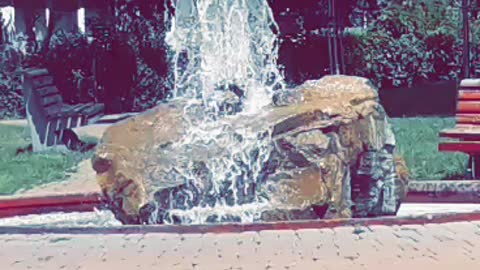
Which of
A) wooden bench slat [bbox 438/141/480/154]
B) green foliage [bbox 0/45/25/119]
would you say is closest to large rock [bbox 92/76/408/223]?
wooden bench slat [bbox 438/141/480/154]

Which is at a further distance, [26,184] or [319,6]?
[319,6]

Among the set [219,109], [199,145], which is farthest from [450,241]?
[219,109]

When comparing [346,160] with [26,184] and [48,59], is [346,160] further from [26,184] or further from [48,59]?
[48,59]

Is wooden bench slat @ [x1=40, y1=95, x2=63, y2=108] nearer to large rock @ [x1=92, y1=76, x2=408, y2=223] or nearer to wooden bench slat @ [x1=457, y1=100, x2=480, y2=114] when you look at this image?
wooden bench slat @ [x1=457, y1=100, x2=480, y2=114]

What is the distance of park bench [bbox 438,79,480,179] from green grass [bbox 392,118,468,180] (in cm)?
57

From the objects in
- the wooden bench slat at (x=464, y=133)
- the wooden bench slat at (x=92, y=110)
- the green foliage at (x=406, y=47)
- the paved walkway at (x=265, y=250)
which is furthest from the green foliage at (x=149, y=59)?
the paved walkway at (x=265, y=250)

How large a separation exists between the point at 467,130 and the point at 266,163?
2.54 m

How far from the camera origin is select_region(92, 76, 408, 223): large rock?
4.92 metres

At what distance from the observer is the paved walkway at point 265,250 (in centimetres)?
371

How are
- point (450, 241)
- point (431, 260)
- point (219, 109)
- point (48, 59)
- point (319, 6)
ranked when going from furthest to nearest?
point (319, 6), point (48, 59), point (219, 109), point (450, 241), point (431, 260)

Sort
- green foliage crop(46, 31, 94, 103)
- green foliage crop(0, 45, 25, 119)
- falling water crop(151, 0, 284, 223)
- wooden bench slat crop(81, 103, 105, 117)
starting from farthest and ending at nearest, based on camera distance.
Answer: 1. green foliage crop(0, 45, 25, 119)
2. green foliage crop(46, 31, 94, 103)
3. wooden bench slat crop(81, 103, 105, 117)
4. falling water crop(151, 0, 284, 223)

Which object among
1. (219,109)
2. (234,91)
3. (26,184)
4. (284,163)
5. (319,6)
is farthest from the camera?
(319,6)

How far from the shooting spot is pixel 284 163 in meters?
5.02

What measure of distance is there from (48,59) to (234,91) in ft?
32.4
